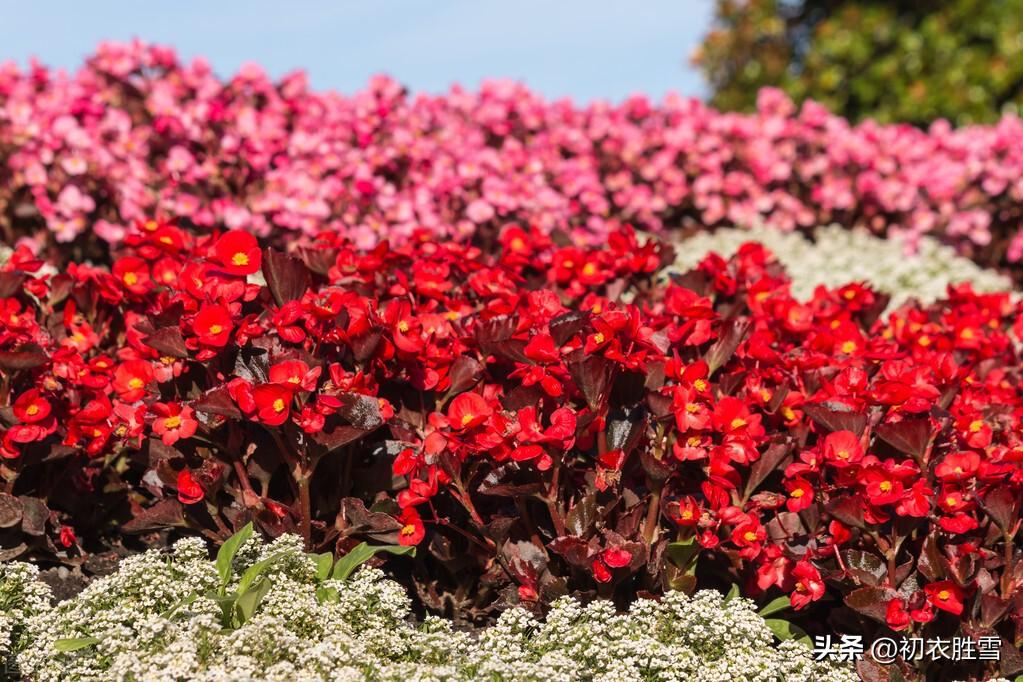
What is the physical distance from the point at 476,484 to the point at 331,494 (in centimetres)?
46

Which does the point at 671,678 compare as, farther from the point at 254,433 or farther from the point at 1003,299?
the point at 1003,299

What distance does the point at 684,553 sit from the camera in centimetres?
364

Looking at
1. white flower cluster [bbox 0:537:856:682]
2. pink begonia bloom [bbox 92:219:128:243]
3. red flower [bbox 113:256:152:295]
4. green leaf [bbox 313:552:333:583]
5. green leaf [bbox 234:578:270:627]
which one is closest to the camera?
white flower cluster [bbox 0:537:856:682]

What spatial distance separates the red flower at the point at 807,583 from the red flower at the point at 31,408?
2.32 meters

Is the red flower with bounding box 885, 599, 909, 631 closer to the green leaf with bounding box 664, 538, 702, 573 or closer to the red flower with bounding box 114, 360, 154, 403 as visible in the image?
the green leaf with bounding box 664, 538, 702, 573

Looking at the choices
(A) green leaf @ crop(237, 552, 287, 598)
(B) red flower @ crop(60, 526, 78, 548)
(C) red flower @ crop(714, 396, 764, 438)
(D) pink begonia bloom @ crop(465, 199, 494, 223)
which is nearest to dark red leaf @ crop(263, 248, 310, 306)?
(A) green leaf @ crop(237, 552, 287, 598)

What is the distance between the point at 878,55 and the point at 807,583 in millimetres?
15512

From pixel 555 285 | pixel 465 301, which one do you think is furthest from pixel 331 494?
pixel 555 285

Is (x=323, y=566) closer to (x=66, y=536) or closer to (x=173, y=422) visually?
(x=173, y=422)

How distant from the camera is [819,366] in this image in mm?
3996

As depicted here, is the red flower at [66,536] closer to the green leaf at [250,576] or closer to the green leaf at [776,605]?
the green leaf at [250,576]

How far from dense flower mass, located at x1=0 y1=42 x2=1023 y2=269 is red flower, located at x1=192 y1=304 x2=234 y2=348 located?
3.24 meters

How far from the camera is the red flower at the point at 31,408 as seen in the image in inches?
148

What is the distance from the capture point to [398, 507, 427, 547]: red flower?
11.8 feet
